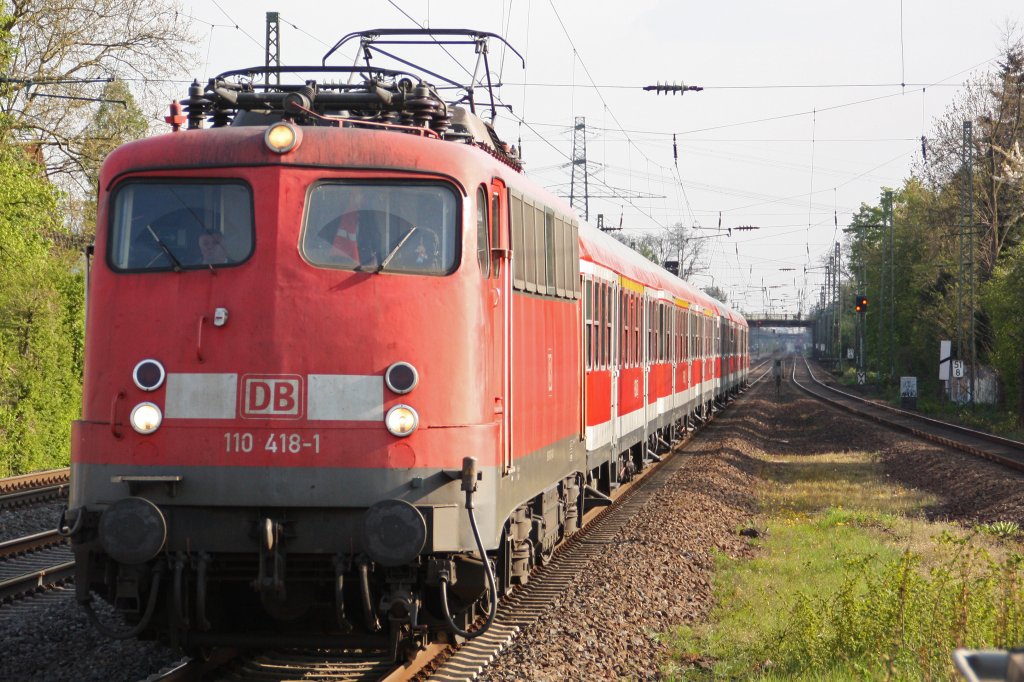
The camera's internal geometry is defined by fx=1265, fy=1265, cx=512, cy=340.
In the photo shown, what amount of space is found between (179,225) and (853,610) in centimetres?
508

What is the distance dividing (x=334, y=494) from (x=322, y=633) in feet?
3.74

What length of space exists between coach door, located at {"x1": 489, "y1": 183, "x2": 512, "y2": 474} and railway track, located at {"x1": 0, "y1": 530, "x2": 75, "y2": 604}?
5407mm

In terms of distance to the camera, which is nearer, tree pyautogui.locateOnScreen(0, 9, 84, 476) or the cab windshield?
the cab windshield

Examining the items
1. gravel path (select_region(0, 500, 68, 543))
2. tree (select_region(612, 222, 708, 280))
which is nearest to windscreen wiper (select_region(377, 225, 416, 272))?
gravel path (select_region(0, 500, 68, 543))

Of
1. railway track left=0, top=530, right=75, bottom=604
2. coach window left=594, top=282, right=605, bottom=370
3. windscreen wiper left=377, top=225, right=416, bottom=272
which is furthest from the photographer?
coach window left=594, top=282, right=605, bottom=370

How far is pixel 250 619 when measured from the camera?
793cm

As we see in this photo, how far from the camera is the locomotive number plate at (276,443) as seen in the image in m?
7.14

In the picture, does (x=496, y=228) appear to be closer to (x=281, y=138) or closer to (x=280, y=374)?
(x=281, y=138)

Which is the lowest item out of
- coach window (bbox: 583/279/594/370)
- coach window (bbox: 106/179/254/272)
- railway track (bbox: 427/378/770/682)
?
railway track (bbox: 427/378/770/682)

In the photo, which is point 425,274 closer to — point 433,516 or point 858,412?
point 433,516

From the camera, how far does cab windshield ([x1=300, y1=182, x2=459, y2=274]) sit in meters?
7.42

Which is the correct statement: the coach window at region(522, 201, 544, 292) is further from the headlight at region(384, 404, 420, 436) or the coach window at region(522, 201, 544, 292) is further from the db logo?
the db logo

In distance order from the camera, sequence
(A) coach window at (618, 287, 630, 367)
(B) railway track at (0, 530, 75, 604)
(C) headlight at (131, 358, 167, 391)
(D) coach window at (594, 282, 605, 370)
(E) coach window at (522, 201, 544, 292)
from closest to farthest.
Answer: (C) headlight at (131, 358, 167, 391) < (E) coach window at (522, 201, 544, 292) < (B) railway track at (0, 530, 75, 604) < (D) coach window at (594, 282, 605, 370) < (A) coach window at (618, 287, 630, 367)

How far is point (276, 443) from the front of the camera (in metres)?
7.15
